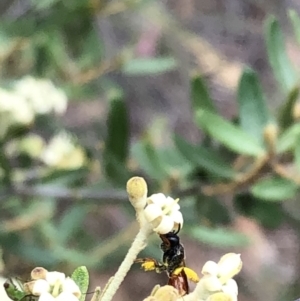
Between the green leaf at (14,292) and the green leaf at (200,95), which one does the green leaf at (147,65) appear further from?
the green leaf at (14,292)

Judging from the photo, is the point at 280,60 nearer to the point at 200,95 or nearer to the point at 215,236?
the point at 200,95

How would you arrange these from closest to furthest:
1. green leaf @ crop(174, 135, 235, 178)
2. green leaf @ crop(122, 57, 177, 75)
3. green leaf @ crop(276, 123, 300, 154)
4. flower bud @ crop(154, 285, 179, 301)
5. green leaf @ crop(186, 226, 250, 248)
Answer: flower bud @ crop(154, 285, 179, 301)
green leaf @ crop(276, 123, 300, 154)
green leaf @ crop(174, 135, 235, 178)
green leaf @ crop(186, 226, 250, 248)
green leaf @ crop(122, 57, 177, 75)

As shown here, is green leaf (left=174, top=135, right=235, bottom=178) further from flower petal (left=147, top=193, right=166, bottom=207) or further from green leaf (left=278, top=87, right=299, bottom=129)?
flower petal (left=147, top=193, right=166, bottom=207)

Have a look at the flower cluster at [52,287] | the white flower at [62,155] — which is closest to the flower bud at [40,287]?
the flower cluster at [52,287]

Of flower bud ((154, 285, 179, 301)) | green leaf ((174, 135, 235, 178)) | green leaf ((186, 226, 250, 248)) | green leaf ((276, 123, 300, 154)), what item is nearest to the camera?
flower bud ((154, 285, 179, 301))

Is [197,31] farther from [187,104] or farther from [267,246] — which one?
[267,246]

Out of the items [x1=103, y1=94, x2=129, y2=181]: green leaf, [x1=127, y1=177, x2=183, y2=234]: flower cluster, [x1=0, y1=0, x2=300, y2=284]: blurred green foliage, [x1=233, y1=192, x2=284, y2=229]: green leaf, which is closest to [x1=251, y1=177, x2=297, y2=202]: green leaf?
[x1=0, y1=0, x2=300, y2=284]: blurred green foliage

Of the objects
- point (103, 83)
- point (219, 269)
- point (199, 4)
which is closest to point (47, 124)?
point (103, 83)
